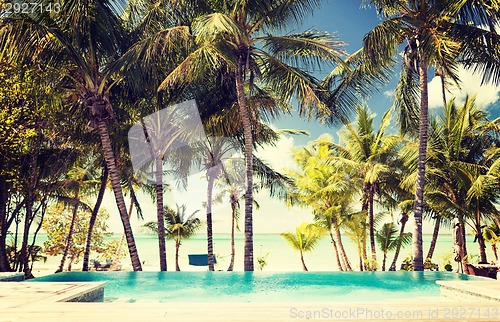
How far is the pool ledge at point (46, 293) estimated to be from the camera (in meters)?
4.38

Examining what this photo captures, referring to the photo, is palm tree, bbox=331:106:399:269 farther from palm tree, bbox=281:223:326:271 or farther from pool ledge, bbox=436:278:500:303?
pool ledge, bbox=436:278:500:303

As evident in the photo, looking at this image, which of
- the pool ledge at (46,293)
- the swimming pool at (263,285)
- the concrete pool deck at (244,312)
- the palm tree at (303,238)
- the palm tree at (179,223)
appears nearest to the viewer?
the concrete pool deck at (244,312)

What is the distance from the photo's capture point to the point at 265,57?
9844mm

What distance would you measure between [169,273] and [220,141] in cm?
468

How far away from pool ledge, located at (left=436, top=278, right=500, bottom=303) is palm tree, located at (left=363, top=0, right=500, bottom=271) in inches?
145

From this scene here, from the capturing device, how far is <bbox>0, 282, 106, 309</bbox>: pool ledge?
4.38 metres

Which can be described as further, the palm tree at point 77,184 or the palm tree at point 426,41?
the palm tree at point 77,184

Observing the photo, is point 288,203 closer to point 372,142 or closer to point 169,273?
point 372,142

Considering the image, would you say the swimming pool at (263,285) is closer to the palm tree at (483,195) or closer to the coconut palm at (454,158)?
the palm tree at (483,195)

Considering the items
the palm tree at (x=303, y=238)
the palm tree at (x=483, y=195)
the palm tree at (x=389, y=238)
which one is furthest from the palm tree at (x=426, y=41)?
the palm tree at (x=303, y=238)

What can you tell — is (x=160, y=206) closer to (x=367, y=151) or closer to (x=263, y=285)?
(x=263, y=285)

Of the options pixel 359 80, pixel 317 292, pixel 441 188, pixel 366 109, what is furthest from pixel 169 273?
pixel 366 109

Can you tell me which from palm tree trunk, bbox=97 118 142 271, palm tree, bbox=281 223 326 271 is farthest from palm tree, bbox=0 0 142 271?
palm tree, bbox=281 223 326 271

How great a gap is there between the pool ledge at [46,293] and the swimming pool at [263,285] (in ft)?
4.51
